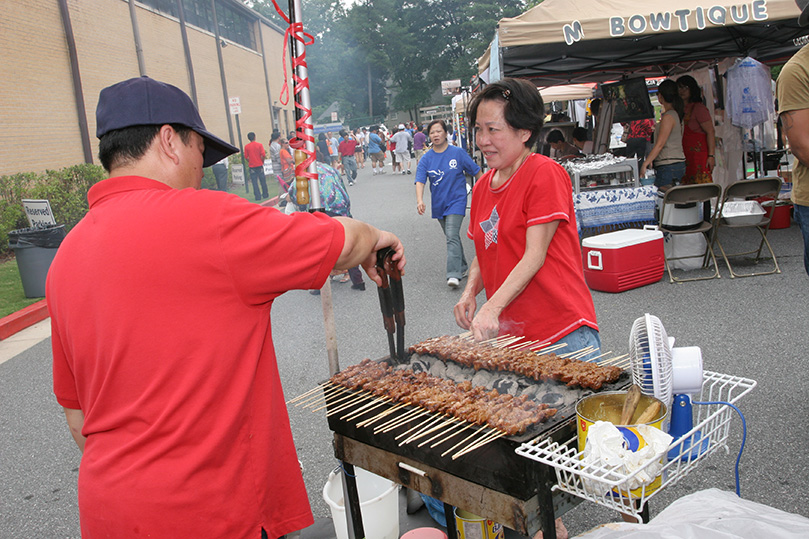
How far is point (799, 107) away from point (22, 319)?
995cm

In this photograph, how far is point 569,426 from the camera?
2.06 meters

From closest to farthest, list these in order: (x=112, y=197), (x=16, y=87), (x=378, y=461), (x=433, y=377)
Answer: (x=112, y=197) → (x=378, y=461) → (x=433, y=377) → (x=16, y=87)

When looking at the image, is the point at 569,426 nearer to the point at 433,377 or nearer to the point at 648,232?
the point at 433,377

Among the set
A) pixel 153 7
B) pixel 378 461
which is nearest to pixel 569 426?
pixel 378 461

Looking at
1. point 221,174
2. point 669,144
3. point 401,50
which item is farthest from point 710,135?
point 401,50

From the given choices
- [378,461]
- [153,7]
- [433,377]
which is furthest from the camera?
[153,7]

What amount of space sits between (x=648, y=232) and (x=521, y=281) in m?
5.85

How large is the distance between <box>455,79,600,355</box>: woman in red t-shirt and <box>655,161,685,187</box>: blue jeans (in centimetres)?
711

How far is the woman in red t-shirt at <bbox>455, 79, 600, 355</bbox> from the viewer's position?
2893 mm

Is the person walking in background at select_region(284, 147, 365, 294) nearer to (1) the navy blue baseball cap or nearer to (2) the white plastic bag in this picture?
(1) the navy blue baseball cap

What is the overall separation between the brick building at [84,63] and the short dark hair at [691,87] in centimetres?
670

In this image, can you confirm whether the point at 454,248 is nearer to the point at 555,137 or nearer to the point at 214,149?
the point at 555,137

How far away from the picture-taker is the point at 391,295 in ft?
8.87

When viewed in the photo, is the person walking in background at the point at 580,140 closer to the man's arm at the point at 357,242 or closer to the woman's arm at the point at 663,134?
the woman's arm at the point at 663,134
